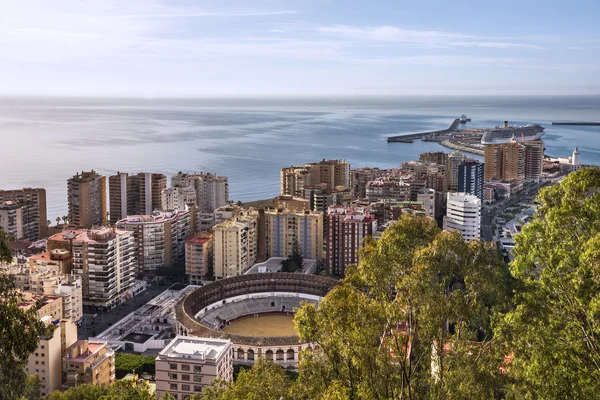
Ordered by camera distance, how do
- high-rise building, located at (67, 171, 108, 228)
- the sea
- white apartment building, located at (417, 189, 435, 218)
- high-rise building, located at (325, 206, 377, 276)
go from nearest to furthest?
high-rise building, located at (325, 206, 377, 276), high-rise building, located at (67, 171, 108, 228), white apartment building, located at (417, 189, 435, 218), the sea

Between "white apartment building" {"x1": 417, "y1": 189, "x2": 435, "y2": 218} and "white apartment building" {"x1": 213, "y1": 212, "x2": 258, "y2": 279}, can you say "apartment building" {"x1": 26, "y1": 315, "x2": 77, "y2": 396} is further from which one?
"white apartment building" {"x1": 417, "y1": 189, "x2": 435, "y2": 218}

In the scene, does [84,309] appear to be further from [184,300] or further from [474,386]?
[474,386]

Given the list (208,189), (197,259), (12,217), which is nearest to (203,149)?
(208,189)

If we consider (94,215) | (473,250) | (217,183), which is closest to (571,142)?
(217,183)

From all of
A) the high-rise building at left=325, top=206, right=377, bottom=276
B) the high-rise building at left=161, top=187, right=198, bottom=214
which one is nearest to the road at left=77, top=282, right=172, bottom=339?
the high-rise building at left=325, top=206, right=377, bottom=276

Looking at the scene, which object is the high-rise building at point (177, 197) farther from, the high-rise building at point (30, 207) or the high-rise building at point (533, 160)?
the high-rise building at point (533, 160)
